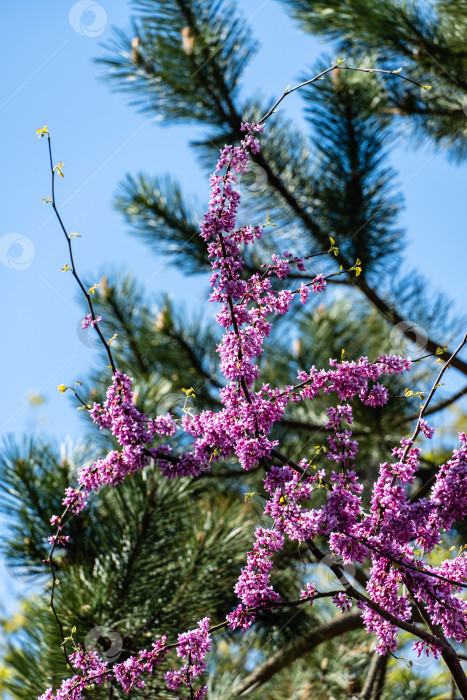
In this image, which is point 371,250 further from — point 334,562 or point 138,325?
point 334,562

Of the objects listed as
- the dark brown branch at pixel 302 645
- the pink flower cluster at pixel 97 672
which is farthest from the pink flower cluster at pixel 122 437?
the dark brown branch at pixel 302 645

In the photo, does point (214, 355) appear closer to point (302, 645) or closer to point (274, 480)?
point (302, 645)

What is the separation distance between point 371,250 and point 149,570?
76.1 inches

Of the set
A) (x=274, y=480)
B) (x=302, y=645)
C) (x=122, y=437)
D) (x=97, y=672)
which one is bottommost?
(x=302, y=645)

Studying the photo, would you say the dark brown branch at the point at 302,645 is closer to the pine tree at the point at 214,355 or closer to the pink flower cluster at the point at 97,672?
the pine tree at the point at 214,355

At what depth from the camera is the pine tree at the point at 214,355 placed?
2.60 m

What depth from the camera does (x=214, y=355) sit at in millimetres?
4012

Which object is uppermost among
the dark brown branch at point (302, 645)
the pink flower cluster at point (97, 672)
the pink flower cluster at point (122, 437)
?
the pink flower cluster at point (122, 437)

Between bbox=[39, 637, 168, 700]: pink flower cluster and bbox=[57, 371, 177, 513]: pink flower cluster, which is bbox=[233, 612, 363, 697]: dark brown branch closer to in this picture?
bbox=[39, 637, 168, 700]: pink flower cluster

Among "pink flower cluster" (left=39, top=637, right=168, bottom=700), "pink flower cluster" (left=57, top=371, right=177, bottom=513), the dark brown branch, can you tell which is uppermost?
"pink flower cluster" (left=57, top=371, right=177, bottom=513)

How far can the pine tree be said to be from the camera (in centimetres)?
260

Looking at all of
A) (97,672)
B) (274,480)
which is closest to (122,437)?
(274,480)

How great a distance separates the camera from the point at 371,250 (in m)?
3.41

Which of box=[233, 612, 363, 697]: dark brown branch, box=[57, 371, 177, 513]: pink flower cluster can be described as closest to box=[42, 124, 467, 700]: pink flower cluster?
box=[57, 371, 177, 513]: pink flower cluster
